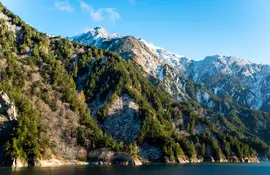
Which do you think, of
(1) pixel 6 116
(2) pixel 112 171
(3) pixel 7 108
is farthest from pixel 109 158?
(3) pixel 7 108

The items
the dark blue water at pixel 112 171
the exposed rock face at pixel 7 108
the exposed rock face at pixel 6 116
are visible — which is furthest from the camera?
the exposed rock face at pixel 7 108

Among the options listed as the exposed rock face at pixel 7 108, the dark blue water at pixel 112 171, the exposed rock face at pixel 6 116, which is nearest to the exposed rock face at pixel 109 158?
the dark blue water at pixel 112 171

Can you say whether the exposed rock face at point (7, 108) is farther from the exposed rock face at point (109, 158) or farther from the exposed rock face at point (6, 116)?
the exposed rock face at point (109, 158)

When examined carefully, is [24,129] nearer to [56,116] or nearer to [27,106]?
[27,106]

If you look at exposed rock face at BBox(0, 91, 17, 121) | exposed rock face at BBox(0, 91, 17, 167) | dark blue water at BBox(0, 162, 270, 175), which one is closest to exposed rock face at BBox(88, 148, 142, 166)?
dark blue water at BBox(0, 162, 270, 175)

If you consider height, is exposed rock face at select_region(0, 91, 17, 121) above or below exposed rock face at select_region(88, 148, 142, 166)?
above

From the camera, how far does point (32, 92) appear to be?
194 metres

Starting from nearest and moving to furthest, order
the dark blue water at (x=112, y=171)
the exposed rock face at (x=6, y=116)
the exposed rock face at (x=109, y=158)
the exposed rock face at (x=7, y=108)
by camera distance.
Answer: the dark blue water at (x=112, y=171) < the exposed rock face at (x=6, y=116) < the exposed rock face at (x=7, y=108) < the exposed rock face at (x=109, y=158)

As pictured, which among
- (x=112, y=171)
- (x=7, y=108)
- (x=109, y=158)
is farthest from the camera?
(x=109, y=158)

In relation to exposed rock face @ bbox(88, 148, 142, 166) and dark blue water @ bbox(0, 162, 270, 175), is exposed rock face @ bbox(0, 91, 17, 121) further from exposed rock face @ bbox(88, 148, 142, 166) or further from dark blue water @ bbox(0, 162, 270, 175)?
exposed rock face @ bbox(88, 148, 142, 166)

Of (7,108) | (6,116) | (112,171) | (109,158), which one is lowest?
(112,171)

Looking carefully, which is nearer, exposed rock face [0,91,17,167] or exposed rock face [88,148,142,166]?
exposed rock face [0,91,17,167]

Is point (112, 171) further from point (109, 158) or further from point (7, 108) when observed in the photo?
point (7, 108)

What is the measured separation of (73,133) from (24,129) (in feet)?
110
